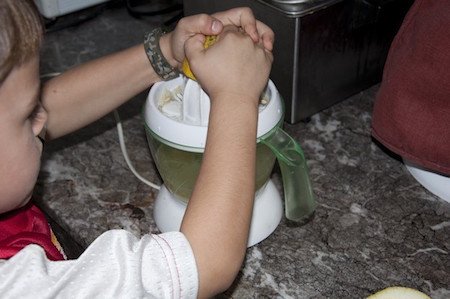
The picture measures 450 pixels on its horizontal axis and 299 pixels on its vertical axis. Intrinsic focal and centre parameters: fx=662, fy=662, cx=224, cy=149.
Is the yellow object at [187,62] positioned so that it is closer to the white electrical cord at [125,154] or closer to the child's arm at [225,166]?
the child's arm at [225,166]

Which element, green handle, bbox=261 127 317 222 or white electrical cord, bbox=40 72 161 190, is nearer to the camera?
green handle, bbox=261 127 317 222

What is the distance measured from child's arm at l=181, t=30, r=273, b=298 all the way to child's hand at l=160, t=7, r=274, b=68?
0.04 metres

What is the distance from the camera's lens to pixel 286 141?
63cm

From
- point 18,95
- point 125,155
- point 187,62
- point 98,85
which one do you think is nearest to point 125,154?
point 125,155

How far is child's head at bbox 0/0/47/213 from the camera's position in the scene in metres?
0.47

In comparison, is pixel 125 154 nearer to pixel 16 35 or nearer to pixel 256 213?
pixel 256 213

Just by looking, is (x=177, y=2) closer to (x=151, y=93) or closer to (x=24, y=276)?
(x=151, y=93)

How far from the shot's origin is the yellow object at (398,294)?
633 millimetres

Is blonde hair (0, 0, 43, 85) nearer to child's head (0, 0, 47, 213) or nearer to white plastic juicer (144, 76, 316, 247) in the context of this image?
child's head (0, 0, 47, 213)

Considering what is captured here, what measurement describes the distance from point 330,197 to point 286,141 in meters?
0.15

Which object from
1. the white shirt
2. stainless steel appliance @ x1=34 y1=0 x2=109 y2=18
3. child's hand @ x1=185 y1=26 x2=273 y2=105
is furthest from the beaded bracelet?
stainless steel appliance @ x1=34 y1=0 x2=109 y2=18

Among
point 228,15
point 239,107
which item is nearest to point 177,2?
point 228,15

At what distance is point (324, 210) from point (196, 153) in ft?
0.58

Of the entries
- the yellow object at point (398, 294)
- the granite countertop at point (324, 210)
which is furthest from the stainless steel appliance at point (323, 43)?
the yellow object at point (398, 294)
